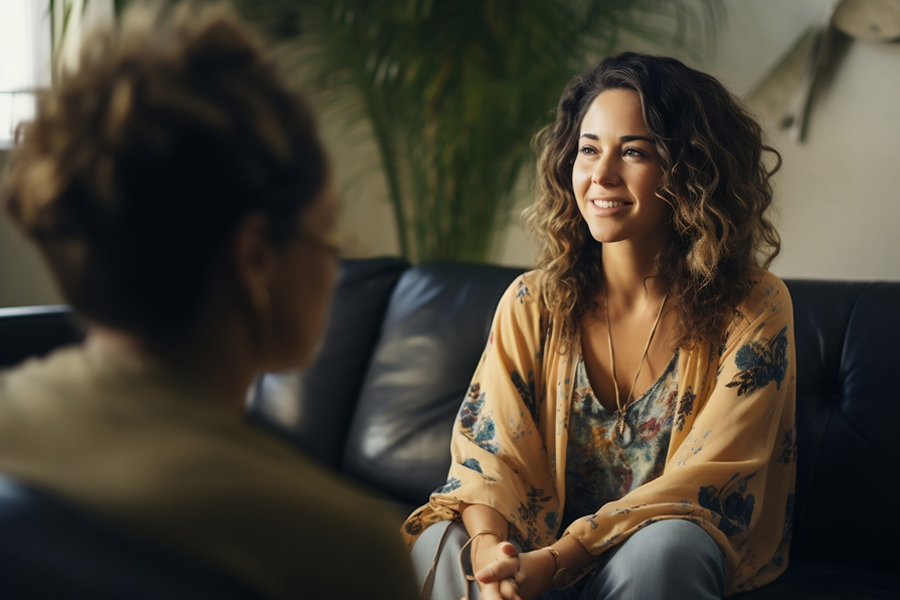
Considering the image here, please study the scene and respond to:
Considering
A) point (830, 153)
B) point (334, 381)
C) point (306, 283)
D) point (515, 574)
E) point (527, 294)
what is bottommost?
point (334, 381)

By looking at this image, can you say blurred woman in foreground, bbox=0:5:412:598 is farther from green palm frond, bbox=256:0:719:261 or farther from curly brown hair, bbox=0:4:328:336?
green palm frond, bbox=256:0:719:261

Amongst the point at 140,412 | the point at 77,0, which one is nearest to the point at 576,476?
the point at 140,412

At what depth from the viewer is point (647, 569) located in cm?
107

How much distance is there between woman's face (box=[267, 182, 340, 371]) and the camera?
507mm

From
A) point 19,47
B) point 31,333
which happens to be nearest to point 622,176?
point 31,333

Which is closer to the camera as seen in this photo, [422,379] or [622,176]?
[622,176]

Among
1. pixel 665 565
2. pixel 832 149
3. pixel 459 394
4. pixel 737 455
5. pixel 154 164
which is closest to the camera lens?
pixel 154 164

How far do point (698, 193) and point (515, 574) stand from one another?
0.67 meters

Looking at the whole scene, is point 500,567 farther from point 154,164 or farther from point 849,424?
point 154,164

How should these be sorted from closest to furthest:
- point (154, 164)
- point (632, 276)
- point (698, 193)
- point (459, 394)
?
point (154, 164) → point (698, 193) → point (632, 276) → point (459, 394)

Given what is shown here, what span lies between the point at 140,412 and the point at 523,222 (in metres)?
1.36

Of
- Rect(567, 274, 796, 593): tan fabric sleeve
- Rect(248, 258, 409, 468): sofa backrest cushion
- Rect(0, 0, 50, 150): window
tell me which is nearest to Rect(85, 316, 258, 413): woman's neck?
Rect(567, 274, 796, 593): tan fabric sleeve

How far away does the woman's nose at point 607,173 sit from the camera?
135cm

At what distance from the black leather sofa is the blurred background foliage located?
1.85 feet
